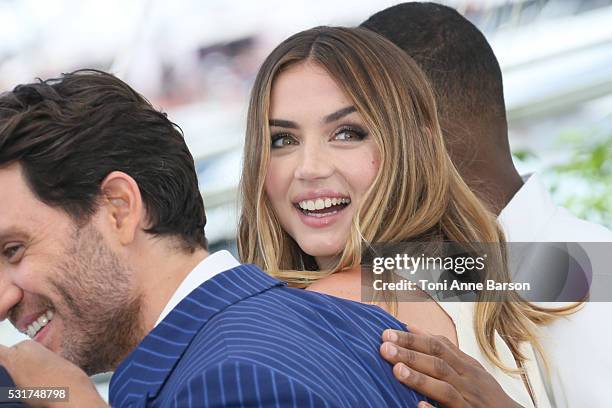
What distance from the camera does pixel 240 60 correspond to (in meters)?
3.65

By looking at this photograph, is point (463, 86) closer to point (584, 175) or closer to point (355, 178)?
point (355, 178)

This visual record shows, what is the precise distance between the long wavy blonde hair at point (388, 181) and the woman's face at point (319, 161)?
27 mm

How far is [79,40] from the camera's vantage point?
3.80 meters

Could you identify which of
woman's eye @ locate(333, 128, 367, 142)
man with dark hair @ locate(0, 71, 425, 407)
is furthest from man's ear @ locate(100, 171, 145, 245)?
woman's eye @ locate(333, 128, 367, 142)

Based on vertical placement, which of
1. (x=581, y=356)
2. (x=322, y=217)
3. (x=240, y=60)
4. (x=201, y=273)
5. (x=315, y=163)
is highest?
(x=240, y=60)

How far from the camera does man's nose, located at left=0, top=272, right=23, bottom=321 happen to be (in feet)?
5.86

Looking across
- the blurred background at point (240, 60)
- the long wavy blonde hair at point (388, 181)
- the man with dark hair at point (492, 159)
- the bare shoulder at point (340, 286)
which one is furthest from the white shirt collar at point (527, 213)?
the blurred background at point (240, 60)

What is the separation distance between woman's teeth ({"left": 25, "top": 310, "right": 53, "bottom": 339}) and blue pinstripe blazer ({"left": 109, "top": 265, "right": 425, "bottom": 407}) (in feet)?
0.75

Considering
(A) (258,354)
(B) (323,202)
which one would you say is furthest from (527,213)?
(A) (258,354)

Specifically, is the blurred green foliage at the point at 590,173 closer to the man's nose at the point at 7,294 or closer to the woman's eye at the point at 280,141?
the woman's eye at the point at 280,141

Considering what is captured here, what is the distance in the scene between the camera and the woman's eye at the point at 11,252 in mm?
1773

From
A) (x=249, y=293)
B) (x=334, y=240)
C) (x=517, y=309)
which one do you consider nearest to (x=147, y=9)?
(x=334, y=240)

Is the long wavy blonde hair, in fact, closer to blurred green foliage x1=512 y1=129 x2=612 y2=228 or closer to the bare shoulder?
the bare shoulder

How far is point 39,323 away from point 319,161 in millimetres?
807
